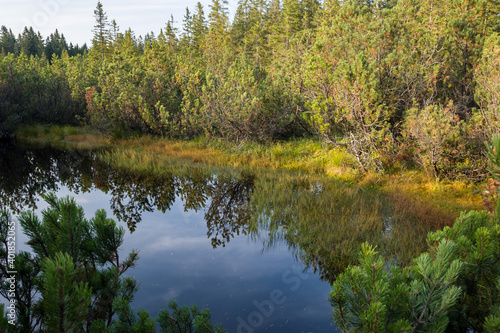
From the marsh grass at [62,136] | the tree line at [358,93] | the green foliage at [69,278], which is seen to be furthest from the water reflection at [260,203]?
the marsh grass at [62,136]

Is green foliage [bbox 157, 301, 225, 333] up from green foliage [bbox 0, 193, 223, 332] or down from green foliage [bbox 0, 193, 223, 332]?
down

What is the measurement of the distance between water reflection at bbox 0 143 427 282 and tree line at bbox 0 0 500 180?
2627 millimetres

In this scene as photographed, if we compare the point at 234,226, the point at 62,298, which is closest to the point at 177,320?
the point at 62,298

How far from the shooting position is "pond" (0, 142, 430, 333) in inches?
186

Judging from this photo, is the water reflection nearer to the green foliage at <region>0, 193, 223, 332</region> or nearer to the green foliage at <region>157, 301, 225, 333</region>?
the green foliage at <region>157, 301, 225, 333</region>

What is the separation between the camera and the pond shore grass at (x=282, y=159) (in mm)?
9125

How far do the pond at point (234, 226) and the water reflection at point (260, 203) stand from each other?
30 mm

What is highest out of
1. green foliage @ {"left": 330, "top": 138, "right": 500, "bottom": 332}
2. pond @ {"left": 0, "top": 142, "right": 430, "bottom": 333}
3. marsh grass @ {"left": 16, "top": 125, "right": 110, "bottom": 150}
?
marsh grass @ {"left": 16, "top": 125, "right": 110, "bottom": 150}

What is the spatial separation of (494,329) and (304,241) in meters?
4.87

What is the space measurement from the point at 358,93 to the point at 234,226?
653 centimetres

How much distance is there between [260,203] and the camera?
8953 millimetres

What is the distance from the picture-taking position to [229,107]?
52.2 ft

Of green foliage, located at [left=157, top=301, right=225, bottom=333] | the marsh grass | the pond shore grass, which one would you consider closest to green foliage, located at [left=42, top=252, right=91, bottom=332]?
green foliage, located at [left=157, top=301, right=225, bottom=333]

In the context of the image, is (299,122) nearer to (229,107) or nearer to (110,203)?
(229,107)
